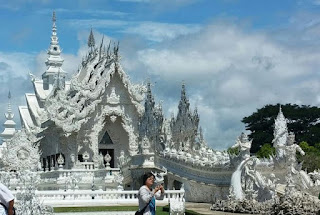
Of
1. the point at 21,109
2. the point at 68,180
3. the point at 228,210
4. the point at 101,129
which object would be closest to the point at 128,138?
the point at 101,129

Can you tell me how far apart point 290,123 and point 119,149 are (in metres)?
20.1

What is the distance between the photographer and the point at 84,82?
38.2 metres

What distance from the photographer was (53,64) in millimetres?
49938

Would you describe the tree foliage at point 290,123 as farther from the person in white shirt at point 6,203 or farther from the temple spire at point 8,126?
the person in white shirt at point 6,203

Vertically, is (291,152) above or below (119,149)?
below

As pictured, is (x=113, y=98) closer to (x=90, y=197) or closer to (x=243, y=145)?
(x=90, y=197)

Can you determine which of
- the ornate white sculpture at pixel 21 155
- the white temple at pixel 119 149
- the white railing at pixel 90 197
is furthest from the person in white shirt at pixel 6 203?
the ornate white sculpture at pixel 21 155

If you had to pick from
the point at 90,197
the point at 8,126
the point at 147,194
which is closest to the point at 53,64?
the point at 8,126

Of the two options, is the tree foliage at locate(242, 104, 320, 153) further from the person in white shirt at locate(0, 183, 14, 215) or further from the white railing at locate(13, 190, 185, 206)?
the person in white shirt at locate(0, 183, 14, 215)

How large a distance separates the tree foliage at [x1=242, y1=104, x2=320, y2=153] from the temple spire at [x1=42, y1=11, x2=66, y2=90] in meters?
17.3

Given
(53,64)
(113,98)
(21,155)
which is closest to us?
(21,155)

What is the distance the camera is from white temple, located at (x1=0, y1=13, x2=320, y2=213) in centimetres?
2345

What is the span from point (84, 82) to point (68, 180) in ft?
30.7

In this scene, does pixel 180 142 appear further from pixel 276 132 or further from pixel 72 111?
pixel 276 132
